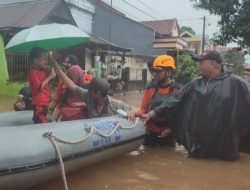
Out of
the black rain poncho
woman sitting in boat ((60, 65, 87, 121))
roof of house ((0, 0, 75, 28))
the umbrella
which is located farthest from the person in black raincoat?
roof of house ((0, 0, 75, 28))

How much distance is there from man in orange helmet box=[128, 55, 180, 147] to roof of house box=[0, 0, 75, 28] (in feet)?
30.3

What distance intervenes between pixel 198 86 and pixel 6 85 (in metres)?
9.78

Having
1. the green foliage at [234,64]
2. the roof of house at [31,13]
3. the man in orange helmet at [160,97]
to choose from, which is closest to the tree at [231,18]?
the green foliage at [234,64]

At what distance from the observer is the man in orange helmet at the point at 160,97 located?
5.42 m

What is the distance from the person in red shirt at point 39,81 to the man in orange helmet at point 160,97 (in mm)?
1184

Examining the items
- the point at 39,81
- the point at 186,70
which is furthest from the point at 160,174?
the point at 186,70

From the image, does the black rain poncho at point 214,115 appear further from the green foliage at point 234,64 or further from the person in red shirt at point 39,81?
the person in red shirt at point 39,81

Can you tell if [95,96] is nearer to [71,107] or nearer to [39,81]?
[71,107]

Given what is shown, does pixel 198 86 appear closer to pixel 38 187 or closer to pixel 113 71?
pixel 38 187

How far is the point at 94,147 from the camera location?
450 centimetres

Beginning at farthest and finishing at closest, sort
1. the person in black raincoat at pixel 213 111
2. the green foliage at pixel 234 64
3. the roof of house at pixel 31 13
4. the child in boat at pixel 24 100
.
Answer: the green foliage at pixel 234 64 → the roof of house at pixel 31 13 → the child in boat at pixel 24 100 → the person in black raincoat at pixel 213 111

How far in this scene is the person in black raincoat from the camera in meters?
5.24

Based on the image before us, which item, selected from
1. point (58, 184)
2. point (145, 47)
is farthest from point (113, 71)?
point (58, 184)

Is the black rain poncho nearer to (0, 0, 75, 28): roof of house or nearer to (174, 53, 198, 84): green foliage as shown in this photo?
(0, 0, 75, 28): roof of house
